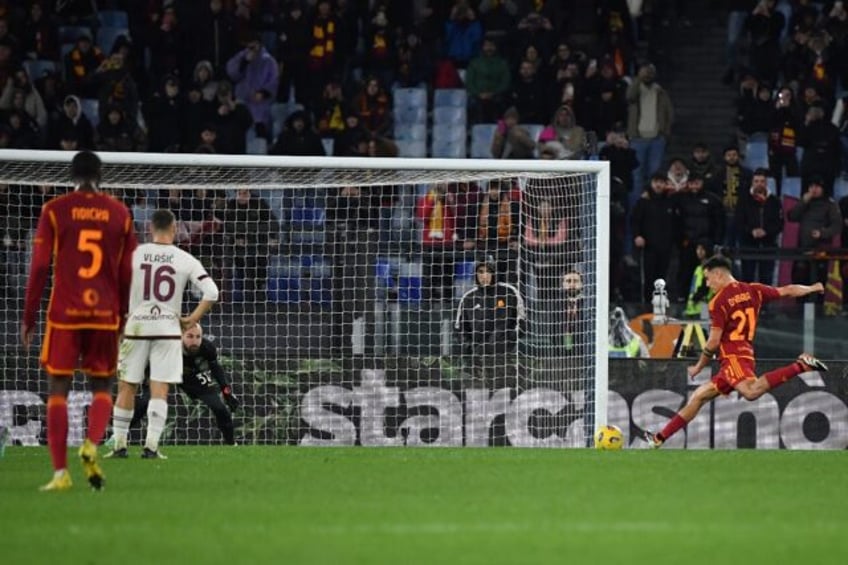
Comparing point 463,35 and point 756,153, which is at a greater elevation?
point 463,35

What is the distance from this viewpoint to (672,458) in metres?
15.3

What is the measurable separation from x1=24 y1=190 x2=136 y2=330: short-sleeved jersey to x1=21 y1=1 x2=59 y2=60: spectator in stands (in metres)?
15.4

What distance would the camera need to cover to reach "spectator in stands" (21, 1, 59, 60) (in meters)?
26.4

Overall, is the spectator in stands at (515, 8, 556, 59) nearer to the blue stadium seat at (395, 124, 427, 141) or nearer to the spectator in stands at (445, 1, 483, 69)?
the spectator in stands at (445, 1, 483, 69)

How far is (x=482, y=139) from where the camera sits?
→ 26.0 metres

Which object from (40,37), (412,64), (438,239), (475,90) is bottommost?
(438,239)

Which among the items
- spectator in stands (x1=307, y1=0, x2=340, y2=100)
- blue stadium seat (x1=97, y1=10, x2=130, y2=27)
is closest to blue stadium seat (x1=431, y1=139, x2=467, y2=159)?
spectator in stands (x1=307, y1=0, x2=340, y2=100)

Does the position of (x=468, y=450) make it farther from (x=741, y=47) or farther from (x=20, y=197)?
(x=741, y=47)

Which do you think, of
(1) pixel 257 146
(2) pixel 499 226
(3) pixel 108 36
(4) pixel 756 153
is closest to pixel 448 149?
(1) pixel 257 146

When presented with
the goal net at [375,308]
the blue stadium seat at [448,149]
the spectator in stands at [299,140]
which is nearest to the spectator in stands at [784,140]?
the blue stadium seat at [448,149]

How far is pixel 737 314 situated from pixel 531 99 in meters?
9.54

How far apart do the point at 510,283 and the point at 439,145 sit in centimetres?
751

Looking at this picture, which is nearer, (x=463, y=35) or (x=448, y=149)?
(x=448, y=149)

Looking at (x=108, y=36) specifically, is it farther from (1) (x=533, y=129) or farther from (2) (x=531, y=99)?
(1) (x=533, y=129)
